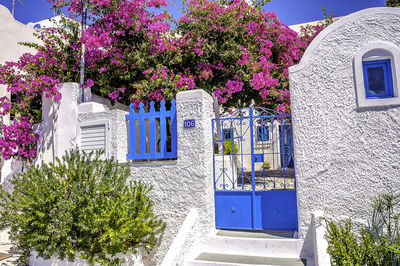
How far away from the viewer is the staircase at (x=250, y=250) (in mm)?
4969

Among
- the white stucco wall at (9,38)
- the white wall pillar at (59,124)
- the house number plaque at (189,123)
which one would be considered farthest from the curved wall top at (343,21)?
the white stucco wall at (9,38)

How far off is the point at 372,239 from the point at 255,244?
74.9 inches

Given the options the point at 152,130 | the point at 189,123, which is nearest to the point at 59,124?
the point at 152,130

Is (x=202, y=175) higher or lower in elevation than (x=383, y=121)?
lower

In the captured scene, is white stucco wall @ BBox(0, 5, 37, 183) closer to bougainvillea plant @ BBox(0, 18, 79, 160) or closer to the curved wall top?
bougainvillea plant @ BBox(0, 18, 79, 160)

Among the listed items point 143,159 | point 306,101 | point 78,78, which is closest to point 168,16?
point 78,78

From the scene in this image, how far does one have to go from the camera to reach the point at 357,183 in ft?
16.4

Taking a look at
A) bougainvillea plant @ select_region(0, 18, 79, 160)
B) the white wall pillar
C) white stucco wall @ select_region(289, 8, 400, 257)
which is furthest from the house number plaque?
bougainvillea plant @ select_region(0, 18, 79, 160)

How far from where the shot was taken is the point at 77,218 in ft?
16.4

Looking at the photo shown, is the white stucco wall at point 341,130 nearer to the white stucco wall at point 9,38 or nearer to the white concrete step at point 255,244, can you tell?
the white concrete step at point 255,244

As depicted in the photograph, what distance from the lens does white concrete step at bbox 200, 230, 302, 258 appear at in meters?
5.18

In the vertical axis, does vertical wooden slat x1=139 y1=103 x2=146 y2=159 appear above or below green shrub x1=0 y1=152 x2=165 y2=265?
above

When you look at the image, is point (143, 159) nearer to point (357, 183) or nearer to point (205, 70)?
point (205, 70)

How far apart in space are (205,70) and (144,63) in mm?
1859
